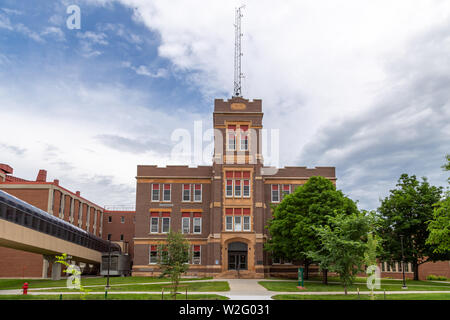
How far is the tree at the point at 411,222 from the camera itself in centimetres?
4725

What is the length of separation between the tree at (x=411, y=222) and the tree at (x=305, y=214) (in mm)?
9857

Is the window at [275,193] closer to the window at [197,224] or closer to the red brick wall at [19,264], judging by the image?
the window at [197,224]

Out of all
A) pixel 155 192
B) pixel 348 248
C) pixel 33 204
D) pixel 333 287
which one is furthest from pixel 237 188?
pixel 33 204

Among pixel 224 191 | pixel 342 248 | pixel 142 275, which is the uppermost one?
pixel 224 191

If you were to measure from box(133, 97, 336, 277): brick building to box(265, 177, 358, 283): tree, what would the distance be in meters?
6.85

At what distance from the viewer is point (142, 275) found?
5400 centimetres

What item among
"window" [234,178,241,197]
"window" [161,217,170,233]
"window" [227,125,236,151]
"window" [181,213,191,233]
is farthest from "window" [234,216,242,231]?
"window" [161,217,170,233]

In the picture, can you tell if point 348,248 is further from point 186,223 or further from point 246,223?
point 186,223

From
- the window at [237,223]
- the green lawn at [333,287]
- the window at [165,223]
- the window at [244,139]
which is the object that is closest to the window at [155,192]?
the window at [165,223]

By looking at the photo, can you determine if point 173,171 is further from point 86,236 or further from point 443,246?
point 443,246

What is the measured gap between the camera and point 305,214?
4238 centimetres

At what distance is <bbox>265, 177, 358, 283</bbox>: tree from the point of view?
3969cm

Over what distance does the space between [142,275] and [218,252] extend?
11339 mm
